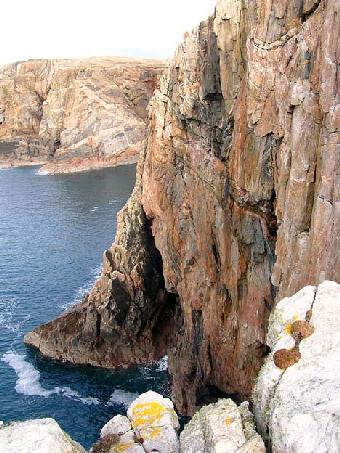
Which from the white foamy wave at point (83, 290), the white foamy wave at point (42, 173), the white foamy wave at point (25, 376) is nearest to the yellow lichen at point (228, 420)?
the white foamy wave at point (25, 376)

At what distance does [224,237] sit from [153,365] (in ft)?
89.8

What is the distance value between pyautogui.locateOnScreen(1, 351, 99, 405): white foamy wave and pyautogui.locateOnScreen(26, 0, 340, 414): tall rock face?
3.77 meters

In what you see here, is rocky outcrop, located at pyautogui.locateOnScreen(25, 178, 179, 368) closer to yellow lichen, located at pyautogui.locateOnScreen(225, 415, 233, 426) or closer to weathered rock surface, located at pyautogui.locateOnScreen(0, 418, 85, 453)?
yellow lichen, located at pyautogui.locateOnScreen(225, 415, 233, 426)

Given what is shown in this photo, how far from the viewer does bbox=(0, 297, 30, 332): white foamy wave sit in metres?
76.8

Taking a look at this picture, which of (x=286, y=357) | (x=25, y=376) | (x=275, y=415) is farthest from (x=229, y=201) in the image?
(x=25, y=376)

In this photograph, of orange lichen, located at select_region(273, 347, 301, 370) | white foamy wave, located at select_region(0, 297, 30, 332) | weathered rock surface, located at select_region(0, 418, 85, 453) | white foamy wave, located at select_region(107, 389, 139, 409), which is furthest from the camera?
white foamy wave, located at select_region(0, 297, 30, 332)

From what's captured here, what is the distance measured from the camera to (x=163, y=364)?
6825 centimetres

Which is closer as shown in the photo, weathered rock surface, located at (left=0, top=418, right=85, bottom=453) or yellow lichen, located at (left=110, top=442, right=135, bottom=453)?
weathered rock surface, located at (left=0, top=418, right=85, bottom=453)

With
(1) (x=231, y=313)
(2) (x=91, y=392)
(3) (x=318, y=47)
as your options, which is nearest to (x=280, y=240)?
(3) (x=318, y=47)

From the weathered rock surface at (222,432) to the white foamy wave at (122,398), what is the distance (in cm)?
3982

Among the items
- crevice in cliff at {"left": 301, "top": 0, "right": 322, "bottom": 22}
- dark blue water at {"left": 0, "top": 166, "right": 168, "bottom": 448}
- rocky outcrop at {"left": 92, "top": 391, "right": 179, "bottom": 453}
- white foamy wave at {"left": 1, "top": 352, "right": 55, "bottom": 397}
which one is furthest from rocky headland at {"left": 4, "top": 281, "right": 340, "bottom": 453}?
white foamy wave at {"left": 1, "top": 352, "right": 55, "bottom": 397}

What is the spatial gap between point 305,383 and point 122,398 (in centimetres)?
4618

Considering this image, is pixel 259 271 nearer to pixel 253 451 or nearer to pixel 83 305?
pixel 253 451

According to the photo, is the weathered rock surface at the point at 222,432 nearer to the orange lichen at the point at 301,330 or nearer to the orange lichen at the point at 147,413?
the orange lichen at the point at 147,413
